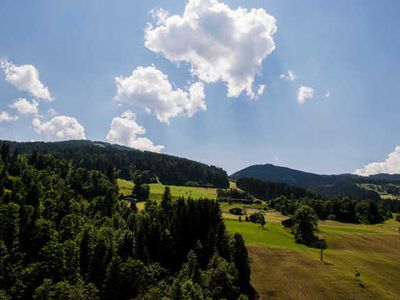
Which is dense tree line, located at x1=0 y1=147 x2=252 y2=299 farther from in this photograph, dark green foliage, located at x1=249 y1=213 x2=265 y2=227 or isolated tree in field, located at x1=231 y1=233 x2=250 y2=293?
dark green foliage, located at x1=249 y1=213 x2=265 y2=227

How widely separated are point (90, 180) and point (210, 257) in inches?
4849

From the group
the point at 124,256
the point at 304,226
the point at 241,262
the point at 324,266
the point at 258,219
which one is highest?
the point at 258,219

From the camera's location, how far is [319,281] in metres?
87.8

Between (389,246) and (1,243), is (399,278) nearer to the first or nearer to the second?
(389,246)

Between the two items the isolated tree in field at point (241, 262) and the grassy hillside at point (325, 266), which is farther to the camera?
the isolated tree in field at point (241, 262)

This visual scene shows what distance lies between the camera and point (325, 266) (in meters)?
99.0

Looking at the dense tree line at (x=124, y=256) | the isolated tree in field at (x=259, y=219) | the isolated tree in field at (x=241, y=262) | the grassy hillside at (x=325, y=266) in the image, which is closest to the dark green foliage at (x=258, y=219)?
the isolated tree in field at (x=259, y=219)

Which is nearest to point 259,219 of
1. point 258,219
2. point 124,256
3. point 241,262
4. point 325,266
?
point 258,219

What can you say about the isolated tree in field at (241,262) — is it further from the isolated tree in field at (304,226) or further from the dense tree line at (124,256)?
the isolated tree in field at (304,226)

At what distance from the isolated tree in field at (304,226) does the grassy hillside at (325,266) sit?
12.8 ft

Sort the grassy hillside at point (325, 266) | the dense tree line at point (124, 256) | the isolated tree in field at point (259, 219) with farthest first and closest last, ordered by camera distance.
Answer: the isolated tree in field at point (259, 219)
the grassy hillside at point (325, 266)
the dense tree line at point (124, 256)

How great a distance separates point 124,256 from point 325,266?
2182 inches

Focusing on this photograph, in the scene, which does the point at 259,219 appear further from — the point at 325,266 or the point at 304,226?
the point at 325,266

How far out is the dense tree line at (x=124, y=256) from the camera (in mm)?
82188
